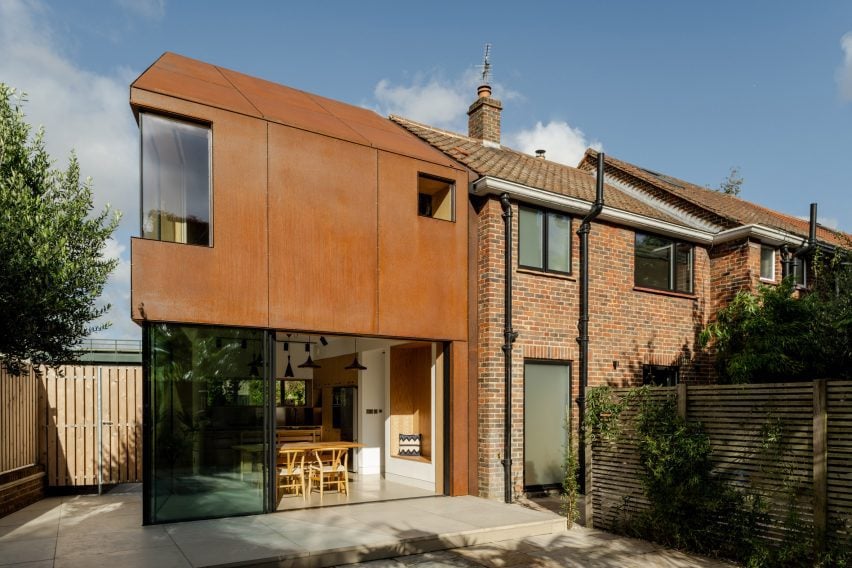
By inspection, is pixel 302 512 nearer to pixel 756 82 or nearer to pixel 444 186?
pixel 444 186

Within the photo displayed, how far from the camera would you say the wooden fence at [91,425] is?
9750 millimetres

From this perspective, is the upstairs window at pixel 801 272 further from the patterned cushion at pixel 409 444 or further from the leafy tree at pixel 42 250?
the leafy tree at pixel 42 250

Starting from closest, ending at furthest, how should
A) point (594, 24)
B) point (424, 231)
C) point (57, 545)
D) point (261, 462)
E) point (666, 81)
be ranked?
point (57, 545) → point (261, 462) → point (424, 231) → point (594, 24) → point (666, 81)

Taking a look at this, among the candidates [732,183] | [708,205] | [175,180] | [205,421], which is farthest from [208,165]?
[732,183]

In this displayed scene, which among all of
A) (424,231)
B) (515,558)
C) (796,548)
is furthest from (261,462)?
(796,548)

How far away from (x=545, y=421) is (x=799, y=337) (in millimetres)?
3904

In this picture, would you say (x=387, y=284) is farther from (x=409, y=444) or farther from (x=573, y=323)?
(x=409, y=444)

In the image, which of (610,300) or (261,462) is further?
(610,300)

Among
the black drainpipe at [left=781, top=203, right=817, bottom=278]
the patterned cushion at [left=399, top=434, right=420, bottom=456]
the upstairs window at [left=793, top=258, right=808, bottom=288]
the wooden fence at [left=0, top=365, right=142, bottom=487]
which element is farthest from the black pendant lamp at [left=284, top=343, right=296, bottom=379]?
the upstairs window at [left=793, top=258, right=808, bottom=288]

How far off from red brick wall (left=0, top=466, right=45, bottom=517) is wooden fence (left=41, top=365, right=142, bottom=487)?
1.29ft

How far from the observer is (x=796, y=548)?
224 inches

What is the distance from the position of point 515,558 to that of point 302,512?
3014mm

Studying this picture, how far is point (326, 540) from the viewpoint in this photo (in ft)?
21.5

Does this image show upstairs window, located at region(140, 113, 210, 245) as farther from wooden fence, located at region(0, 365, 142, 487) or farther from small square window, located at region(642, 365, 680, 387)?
small square window, located at region(642, 365, 680, 387)
